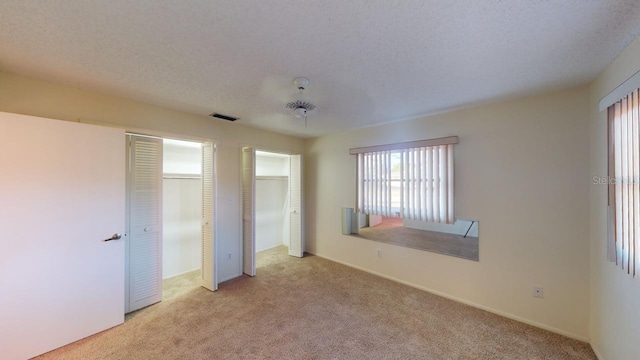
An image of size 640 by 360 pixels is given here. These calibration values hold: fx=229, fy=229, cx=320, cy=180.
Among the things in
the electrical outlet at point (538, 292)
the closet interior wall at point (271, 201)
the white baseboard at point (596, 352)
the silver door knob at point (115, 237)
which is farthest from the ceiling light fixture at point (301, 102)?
the white baseboard at point (596, 352)

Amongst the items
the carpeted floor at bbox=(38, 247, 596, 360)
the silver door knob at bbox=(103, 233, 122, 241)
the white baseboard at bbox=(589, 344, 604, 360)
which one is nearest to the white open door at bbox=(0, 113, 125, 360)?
the silver door knob at bbox=(103, 233, 122, 241)

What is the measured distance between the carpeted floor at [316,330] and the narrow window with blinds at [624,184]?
1.11 meters

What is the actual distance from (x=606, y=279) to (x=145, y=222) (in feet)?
15.1

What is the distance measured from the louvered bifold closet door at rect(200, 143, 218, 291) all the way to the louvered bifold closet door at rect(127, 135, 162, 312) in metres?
0.55

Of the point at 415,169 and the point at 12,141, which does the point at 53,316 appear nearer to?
the point at 12,141

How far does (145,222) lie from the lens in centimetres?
280

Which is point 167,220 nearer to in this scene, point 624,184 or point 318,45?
point 318,45

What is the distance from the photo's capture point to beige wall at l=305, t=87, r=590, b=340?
7.32 feet

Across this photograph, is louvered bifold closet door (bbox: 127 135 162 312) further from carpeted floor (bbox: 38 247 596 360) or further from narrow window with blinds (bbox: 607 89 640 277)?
narrow window with blinds (bbox: 607 89 640 277)

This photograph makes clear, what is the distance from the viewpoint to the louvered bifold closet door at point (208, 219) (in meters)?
3.20

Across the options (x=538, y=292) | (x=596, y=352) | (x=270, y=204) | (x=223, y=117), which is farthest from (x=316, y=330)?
(x=270, y=204)

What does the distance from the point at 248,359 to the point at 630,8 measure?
3403 millimetres

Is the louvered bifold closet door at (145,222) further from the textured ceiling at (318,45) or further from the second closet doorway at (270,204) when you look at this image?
the second closet doorway at (270,204)

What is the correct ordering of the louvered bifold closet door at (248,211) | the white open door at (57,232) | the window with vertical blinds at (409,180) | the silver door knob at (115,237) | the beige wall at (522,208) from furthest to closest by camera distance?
the louvered bifold closet door at (248,211) < the window with vertical blinds at (409,180) < the silver door knob at (115,237) < the beige wall at (522,208) < the white open door at (57,232)
